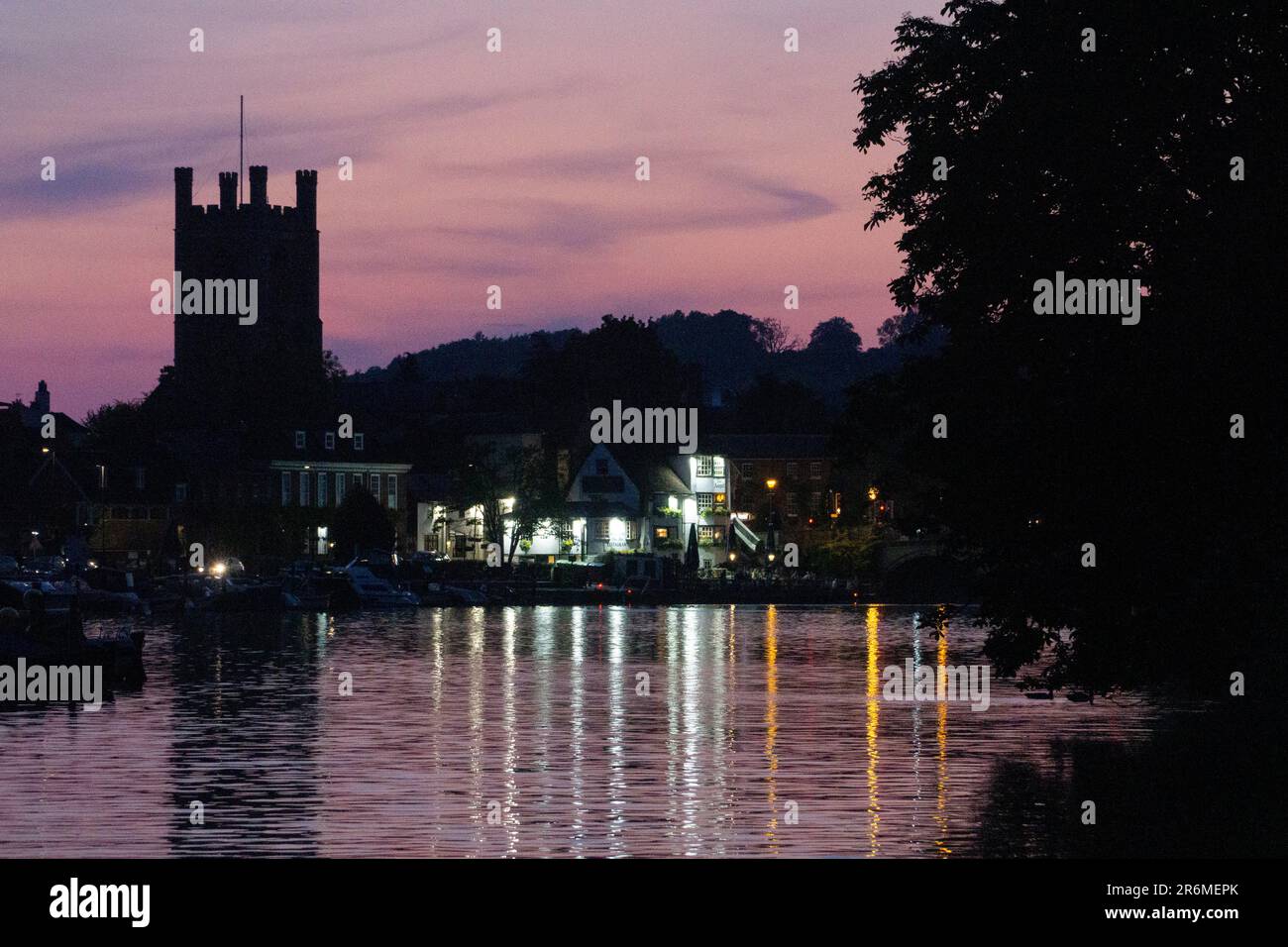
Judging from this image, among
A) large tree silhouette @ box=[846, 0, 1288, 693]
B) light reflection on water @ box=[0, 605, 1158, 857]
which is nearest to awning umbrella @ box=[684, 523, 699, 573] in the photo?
light reflection on water @ box=[0, 605, 1158, 857]

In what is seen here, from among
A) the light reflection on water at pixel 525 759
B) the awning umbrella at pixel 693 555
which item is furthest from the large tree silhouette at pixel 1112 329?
the awning umbrella at pixel 693 555

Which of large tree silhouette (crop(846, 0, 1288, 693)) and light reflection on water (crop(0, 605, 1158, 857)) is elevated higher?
large tree silhouette (crop(846, 0, 1288, 693))

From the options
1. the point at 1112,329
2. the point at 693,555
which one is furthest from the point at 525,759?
the point at 693,555

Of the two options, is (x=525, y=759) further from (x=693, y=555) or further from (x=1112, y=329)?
(x=693, y=555)

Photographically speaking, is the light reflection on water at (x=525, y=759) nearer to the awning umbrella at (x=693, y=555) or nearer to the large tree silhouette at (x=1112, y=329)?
the large tree silhouette at (x=1112, y=329)

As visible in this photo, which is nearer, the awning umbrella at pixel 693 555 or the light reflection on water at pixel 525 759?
the light reflection on water at pixel 525 759

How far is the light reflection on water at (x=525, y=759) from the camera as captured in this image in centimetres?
3788

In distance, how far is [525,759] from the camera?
51875 mm

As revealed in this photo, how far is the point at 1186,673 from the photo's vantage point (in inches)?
1903

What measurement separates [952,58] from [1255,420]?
12.8 m

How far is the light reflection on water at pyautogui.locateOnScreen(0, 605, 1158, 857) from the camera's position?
3788 centimetres

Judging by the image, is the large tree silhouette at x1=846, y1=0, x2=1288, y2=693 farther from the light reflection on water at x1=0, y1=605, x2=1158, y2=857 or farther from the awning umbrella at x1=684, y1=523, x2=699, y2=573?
the awning umbrella at x1=684, y1=523, x2=699, y2=573
